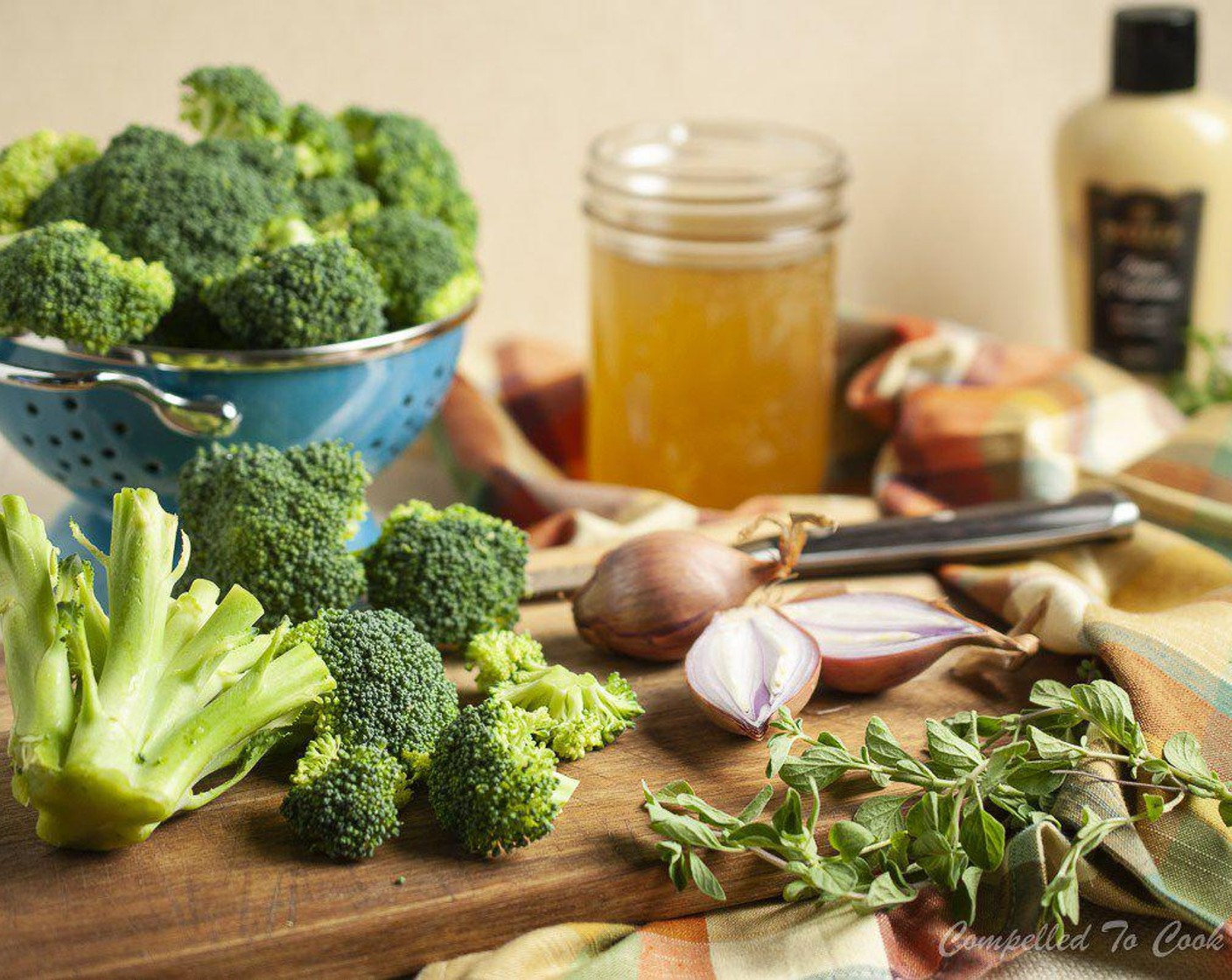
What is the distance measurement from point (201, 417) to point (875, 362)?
1114 millimetres

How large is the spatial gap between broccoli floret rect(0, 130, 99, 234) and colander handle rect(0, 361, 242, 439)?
0.61 feet

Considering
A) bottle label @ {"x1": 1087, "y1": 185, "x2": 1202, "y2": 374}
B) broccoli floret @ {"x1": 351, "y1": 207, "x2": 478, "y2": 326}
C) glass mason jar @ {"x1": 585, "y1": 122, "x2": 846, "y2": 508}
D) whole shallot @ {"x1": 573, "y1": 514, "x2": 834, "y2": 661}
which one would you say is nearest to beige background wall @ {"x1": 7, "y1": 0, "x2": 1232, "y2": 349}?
glass mason jar @ {"x1": 585, "y1": 122, "x2": 846, "y2": 508}

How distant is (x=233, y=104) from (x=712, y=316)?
2.18 ft

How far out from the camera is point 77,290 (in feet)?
4.05

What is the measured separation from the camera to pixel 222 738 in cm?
102

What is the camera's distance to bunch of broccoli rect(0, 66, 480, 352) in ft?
4.15

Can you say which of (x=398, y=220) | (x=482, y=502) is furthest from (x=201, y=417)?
(x=482, y=502)

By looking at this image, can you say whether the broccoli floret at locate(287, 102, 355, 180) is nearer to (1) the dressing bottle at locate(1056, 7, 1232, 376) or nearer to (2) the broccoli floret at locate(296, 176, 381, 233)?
(2) the broccoli floret at locate(296, 176, 381, 233)

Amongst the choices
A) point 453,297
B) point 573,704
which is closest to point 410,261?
point 453,297

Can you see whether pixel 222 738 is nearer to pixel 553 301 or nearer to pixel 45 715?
pixel 45 715

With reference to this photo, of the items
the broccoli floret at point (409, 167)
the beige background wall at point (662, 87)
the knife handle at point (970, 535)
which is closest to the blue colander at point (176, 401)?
the broccoli floret at point (409, 167)

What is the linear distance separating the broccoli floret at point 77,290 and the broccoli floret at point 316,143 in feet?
0.92

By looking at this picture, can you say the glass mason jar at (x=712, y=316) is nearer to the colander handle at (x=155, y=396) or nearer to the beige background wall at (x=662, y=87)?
the beige background wall at (x=662, y=87)

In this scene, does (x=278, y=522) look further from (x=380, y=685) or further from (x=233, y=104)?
(x=233, y=104)
